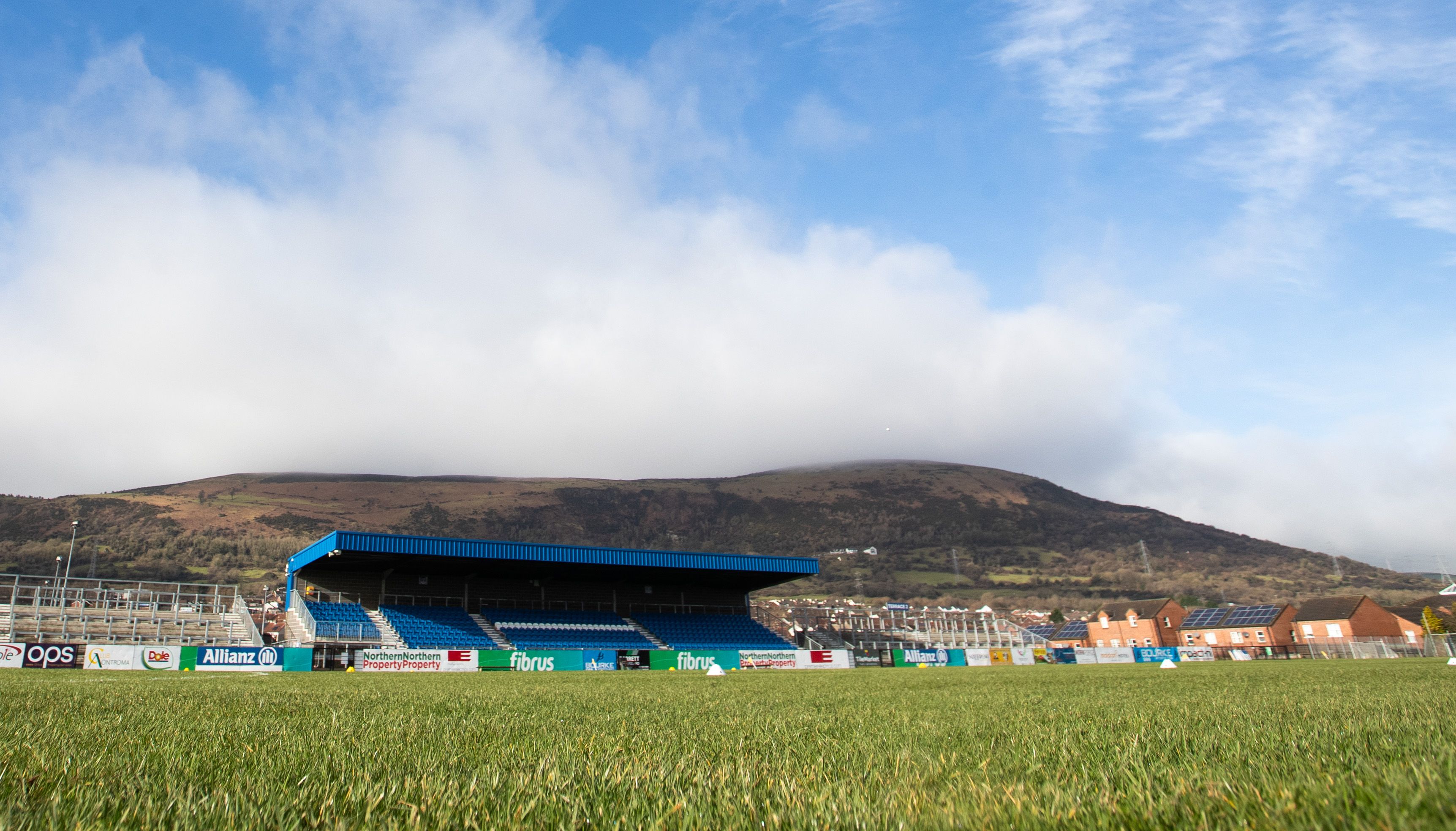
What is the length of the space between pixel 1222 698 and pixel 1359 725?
3.76 m

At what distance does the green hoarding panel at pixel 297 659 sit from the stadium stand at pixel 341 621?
188 inches

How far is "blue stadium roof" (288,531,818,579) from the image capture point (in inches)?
1459

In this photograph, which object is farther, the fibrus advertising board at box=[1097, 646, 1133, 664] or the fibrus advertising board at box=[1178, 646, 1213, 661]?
the fibrus advertising board at box=[1178, 646, 1213, 661]

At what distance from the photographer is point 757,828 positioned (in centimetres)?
212

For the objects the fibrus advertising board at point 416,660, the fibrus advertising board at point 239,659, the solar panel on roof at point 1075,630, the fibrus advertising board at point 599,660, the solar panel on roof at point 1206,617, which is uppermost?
the fibrus advertising board at point 239,659

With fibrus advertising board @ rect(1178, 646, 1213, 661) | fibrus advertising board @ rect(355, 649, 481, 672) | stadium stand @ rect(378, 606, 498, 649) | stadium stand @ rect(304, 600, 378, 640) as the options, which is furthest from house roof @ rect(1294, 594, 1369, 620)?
stadium stand @ rect(304, 600, 378, 640)

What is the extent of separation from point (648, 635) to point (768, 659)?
9212 mm

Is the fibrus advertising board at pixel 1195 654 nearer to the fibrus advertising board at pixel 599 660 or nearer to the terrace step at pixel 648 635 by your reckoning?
the terrace step at pixel 648 635

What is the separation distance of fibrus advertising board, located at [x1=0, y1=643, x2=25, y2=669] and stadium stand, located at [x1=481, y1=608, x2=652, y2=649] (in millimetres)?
20007

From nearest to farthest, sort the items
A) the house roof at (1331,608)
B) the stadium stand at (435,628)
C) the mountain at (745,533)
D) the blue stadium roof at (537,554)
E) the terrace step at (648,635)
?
the blue stadium roof at (537,554) → the stadium stand at (435,628) → the terrace step at (648,635) → the house roof at (1331,608) → the mountain at (745,533)

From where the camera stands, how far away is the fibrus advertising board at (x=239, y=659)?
1123 inches

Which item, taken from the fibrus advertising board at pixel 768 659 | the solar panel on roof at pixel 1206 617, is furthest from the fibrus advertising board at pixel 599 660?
the solar panel on roof at pixel 1206 617

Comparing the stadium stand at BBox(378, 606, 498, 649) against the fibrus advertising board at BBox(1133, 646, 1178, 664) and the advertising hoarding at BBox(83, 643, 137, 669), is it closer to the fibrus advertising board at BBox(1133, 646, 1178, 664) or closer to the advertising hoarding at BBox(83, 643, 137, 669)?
the advertising hoarding at BBox(83, 643, 137, 669)

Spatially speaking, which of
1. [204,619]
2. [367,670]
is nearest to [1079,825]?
[367,670]
